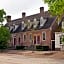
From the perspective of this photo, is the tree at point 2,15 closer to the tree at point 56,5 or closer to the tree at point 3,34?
the tree at point 3,34

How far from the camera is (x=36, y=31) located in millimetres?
73125

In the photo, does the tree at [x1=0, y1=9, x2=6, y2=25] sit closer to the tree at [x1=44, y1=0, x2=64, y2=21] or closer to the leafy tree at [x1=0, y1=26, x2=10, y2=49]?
the leafy tree at [x1=0, y1=26, x2=10, y2=49]

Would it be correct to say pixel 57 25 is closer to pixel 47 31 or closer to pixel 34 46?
pixel 47 31

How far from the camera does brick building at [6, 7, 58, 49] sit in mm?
68188

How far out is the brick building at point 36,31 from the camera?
6819cm

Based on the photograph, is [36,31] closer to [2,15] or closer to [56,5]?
[2,15]

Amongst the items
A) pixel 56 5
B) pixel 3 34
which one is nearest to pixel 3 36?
pixel 3 34

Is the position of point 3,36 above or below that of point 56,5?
below

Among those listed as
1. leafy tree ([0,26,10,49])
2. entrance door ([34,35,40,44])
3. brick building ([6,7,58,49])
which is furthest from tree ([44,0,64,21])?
entrance door ([34,35,40,44])

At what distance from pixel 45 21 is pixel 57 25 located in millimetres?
4486

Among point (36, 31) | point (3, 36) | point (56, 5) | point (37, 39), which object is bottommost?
point (37, 39)

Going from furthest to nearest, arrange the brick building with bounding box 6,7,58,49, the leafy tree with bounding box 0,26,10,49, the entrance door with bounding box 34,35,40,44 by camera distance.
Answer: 1. the entrance door with bounding box 34,35,40,44
2. the leafy tree with bounding box 0,26,10,49
3. the brick building with bounding box 6,7,58,49

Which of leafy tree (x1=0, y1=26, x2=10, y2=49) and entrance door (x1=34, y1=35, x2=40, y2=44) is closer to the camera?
leafy tree (x1=0, y1=26, x2=10, y2=49)

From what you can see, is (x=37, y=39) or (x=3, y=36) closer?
(x=3, y=36)
